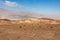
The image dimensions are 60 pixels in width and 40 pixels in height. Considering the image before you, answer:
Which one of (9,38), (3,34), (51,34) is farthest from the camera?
(51,34)

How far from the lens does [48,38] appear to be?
1773 cm

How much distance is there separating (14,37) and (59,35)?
585cm

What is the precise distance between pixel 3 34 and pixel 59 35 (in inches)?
279

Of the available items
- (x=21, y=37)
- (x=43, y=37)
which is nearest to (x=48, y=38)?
(x=43, y=37)

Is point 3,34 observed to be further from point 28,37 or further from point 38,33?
point 38,33

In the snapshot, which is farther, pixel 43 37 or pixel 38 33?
pixel 38 33

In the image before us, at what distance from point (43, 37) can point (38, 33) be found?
5.38 feet

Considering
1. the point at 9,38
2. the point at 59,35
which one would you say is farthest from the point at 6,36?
the point at 59,35

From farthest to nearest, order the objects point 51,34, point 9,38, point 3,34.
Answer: point 51,34
point 3,34
point 9,38

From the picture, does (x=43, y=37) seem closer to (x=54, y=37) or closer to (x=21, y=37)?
(x=54, y=37)

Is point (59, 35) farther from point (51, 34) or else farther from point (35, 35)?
point (35, 35)

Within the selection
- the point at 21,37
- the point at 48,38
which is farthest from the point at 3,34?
the point at 48,38

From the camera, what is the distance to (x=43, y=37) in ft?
59.4

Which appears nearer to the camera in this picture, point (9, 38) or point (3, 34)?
point (9, 38)
